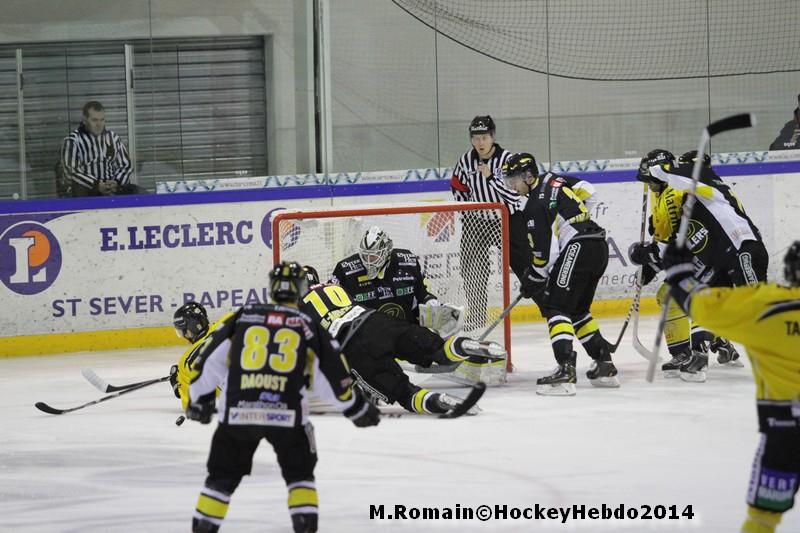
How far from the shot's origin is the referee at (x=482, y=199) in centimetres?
720

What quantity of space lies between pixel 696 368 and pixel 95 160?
162 inches

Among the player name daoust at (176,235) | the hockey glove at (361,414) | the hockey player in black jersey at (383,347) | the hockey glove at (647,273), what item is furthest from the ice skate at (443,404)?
the player name daoust at (176,235)

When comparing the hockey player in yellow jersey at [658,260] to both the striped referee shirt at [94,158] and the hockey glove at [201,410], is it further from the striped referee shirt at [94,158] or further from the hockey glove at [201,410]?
the striped referee shirt at [94,158]

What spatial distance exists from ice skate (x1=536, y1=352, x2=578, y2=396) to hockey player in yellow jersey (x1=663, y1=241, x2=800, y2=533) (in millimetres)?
2852

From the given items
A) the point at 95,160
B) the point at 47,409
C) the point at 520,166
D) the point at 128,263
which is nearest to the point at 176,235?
the point at 128,263

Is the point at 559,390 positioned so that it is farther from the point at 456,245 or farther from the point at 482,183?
the point at 482,183

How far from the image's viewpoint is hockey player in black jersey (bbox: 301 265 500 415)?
18.4 feet

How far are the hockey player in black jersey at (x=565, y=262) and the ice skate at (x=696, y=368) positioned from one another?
1.23ft

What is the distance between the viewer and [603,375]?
643 centimetres

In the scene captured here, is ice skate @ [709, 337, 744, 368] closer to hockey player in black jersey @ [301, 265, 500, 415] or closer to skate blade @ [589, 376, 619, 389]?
skate blade @ [589, 376, 619, 389]

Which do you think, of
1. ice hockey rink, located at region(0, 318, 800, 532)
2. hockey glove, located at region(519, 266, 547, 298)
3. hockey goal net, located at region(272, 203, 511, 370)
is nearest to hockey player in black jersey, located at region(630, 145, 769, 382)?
ice hockey rink, located at region(0, 318, 800, 532)

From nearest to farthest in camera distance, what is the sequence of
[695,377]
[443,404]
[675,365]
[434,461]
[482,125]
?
1. [434,461]
2. [443,404]
3. [695,377]
4. [675,365]
5. [482,125]

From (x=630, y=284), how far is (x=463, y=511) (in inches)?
198

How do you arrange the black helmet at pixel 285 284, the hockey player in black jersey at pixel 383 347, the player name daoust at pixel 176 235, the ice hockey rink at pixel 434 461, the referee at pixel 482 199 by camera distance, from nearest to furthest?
the black helmet at pixel 285 284 < the ice hockey rink at pixel 434 461 < the hockey player in black jersey at pixel 383 347 < the referee at pixel 482 199 < the player name daoust at pixel 176 235
